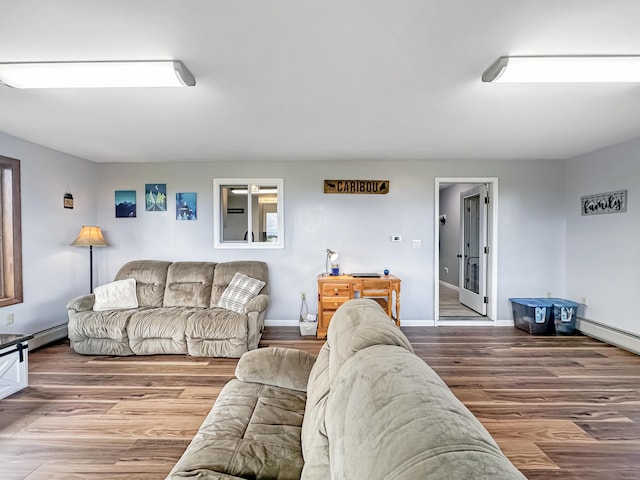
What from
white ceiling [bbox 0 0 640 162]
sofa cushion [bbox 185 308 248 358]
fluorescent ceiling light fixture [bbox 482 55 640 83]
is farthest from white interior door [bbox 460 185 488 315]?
sofa cushion [bbox 185 308 248 358]

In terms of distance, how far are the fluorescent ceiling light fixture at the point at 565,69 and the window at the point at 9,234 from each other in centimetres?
476

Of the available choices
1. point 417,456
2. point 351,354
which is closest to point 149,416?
point 351,354

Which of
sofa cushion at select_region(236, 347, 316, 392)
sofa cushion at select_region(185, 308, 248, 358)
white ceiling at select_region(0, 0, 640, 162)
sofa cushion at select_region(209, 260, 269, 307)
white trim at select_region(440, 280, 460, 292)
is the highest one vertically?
white ceiling at select_region(0, 0, 640, 162)

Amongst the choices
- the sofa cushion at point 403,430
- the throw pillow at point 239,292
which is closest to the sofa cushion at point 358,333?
the sofa cushion at point 403,430

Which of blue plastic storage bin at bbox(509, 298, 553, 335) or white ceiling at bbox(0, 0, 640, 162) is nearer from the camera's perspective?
white ceiling at bbox(0, 0, 640, 162)

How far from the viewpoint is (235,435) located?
136cm

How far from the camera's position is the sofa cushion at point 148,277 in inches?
155

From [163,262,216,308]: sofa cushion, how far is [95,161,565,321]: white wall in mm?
406

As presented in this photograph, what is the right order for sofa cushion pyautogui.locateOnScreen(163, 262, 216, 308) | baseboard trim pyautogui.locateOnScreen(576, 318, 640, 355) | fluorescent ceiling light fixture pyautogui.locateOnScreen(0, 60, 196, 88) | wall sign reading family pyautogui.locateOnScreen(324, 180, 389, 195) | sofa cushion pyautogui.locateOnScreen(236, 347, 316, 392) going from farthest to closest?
1. wall sign reading family pyautogui.locateOnScreen(324, 180, 389, 195)
2. sofa cushion pyautogui.locateOnScreen(163, 262, 216, 308)
3. baseboard trim pyautogui.locateOnScreen(576, 318, 640, 355)
4. fluorescent ceiling light fixture pyautogui.locateOnScreen(0, 60, 196, 88)
5. sofa cushion pyautogui.locateOnScreen(236, 347, 316, 392)

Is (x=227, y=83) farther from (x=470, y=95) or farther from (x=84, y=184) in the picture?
(x=84, y=184)

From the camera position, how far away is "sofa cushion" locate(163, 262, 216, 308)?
3.94 metres

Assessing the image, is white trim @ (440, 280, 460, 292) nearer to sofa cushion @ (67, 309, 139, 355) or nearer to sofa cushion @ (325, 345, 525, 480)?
sofa cushion @ (67, 309, 139, 355)

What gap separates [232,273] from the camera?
4.10m

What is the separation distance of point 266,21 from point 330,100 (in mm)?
957
